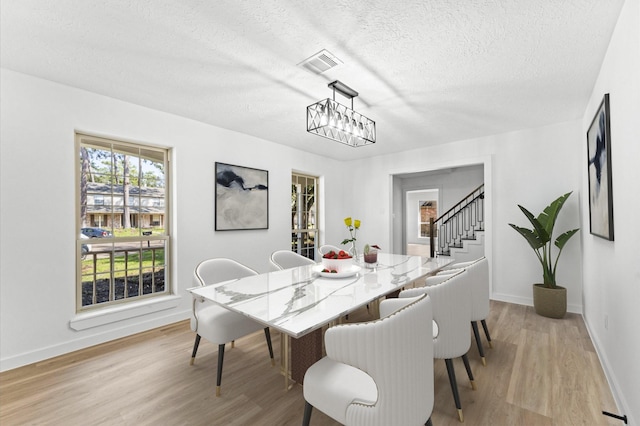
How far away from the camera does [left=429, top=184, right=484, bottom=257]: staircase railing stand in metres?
6.61

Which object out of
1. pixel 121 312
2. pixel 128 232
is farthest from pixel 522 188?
pixel 121 312

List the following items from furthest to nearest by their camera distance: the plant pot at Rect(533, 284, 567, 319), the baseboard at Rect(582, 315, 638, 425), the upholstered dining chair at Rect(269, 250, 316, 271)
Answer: the plant pot at Rect(533, 284, 567, 319), the upholstered dining chair at Rect(269, 250, 316, 271), the baseboard at Rect(582, 315, 638, 425)

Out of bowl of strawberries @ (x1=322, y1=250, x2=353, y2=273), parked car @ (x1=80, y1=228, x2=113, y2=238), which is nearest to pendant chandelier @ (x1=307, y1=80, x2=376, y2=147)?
bowl of strawberries @ (x1=322, y1=250, x2=353, y2=273)

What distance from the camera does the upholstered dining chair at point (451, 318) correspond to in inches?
66.6

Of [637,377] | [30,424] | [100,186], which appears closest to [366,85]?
[637,377]

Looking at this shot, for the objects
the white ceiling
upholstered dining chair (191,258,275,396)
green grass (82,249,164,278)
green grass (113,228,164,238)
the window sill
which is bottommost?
the window sill

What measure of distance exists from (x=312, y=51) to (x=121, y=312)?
3208mm

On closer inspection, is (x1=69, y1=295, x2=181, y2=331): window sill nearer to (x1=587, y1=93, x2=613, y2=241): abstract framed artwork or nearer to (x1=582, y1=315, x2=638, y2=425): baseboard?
(x1=582, y1=315, x2=638, y2=425): baseboard

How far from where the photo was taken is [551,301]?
135 inches

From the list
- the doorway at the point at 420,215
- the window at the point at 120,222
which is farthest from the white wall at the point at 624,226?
the doorway at the point at 420,215

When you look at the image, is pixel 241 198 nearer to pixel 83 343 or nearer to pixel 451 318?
pixel 83 343

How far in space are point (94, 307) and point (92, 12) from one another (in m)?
2.74

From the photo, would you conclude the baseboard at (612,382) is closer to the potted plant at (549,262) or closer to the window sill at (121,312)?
the potted plant at (549,262)

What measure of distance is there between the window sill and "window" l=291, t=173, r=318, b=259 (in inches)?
88.4
